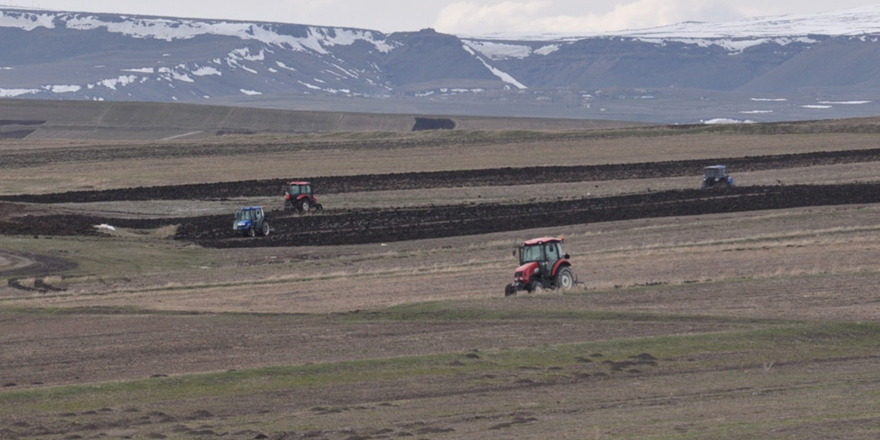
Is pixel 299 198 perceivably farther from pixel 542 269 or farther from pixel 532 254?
pixel 542 269

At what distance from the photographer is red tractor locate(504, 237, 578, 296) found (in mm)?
32094

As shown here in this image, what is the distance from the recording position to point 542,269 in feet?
106

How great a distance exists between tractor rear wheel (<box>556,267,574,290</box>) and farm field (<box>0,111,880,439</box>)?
457 millimetres

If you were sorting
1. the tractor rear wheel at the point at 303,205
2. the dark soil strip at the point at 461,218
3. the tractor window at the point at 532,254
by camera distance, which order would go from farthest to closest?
the tractor rear wheel at the point at 303,205, the dark soil strip at the point at 461,218, the tractor window at the point at 532,254

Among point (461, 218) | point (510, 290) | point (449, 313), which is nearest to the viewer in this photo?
point (449, 313)

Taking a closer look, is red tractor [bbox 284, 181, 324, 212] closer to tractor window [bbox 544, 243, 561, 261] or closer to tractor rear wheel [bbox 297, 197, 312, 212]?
tractor rear wheel [bbox 297, 197, 312, 212]

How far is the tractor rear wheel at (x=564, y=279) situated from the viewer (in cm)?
3219

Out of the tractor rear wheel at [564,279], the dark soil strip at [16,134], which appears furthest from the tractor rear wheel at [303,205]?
the dark soil strip at [16,134]

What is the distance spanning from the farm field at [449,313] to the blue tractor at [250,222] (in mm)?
1306

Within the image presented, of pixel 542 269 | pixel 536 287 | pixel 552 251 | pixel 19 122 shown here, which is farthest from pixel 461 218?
pixel 19 122

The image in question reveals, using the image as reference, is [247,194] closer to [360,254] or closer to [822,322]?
[360,254]

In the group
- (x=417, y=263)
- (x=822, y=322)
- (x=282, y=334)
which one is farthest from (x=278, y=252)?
(x=822, y=322)

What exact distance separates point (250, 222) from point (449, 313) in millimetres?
27895

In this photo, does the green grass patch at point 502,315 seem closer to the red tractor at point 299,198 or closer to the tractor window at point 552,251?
the tractor window at point 552,251
